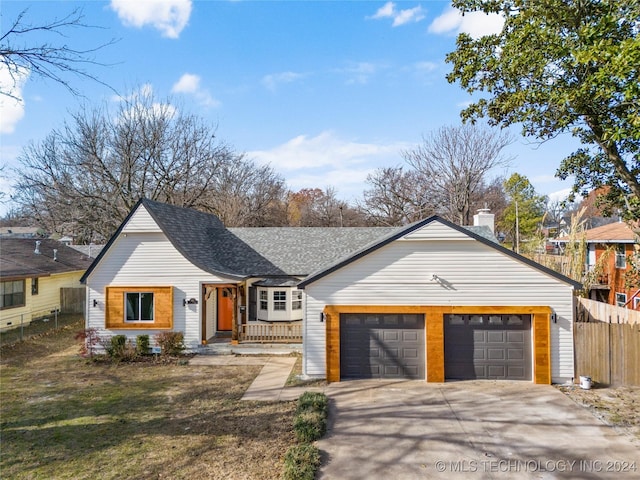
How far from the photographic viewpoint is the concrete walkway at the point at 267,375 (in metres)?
10.5

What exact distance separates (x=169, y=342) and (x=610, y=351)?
15.2 meters

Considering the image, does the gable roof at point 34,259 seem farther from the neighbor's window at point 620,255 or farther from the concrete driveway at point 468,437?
the neighbor's window at point 620,255

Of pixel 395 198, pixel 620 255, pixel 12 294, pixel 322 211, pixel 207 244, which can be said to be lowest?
pixel 12 294

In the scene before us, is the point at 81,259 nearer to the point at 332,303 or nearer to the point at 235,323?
the point at 235,323

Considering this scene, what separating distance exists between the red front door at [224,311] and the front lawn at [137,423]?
4204 mm

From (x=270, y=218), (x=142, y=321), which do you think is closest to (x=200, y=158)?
(x=270, y=218)

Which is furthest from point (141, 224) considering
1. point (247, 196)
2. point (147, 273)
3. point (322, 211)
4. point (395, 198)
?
point (322, 211)

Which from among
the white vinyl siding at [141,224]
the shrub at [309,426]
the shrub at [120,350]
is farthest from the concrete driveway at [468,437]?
the white vinyl siding at [141,224]

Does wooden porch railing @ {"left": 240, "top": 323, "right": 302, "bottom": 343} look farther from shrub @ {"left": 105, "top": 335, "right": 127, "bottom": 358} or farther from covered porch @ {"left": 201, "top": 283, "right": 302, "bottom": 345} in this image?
shrub @ {"left": 105, "top": 335, "right": 127, "bottom": 358}

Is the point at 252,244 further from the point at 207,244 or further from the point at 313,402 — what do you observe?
the point at 313,402

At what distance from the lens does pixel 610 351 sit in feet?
35.8

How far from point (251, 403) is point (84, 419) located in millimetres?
4099

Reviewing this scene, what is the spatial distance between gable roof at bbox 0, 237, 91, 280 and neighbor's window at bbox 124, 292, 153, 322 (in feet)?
24.4

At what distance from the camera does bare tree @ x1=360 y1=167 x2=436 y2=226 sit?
38.4 m
